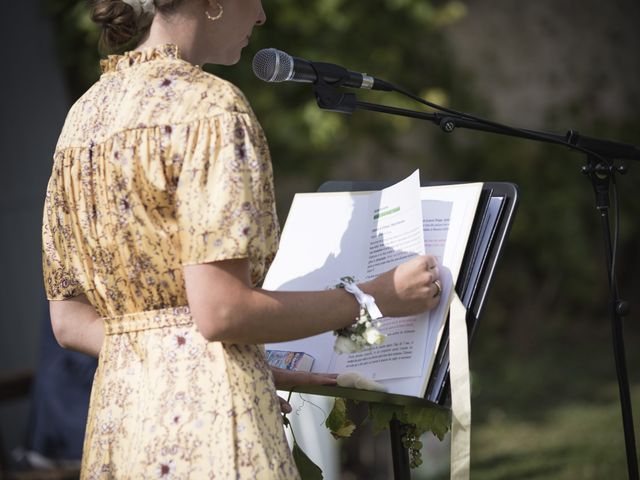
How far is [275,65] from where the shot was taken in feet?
5.18

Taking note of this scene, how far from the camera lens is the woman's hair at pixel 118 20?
4.61ft

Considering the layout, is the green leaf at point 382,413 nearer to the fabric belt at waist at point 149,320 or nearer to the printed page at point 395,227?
the printed page at point 395,227

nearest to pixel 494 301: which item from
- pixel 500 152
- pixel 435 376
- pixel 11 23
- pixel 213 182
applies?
pixel 500 152

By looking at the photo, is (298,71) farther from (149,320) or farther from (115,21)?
(149,320)

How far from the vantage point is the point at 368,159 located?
20.7ft

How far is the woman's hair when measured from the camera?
1.40 m

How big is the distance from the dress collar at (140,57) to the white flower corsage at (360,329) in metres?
0.46

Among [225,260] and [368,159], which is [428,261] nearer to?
[225,260]

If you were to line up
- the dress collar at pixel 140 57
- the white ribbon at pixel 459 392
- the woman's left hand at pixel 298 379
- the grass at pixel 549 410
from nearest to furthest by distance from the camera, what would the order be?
1. the dress collar at pixel 140 57
2. the white ribbon at pixel 459 392
3. the woman's left hand at pixel 298 379
4. the grass at pixel 549 410

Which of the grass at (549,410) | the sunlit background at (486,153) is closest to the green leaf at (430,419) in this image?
the sunlit background at (486,153)

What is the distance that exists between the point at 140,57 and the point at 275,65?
0.27 meters

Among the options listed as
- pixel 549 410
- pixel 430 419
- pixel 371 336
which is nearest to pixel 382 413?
pixel 430 419

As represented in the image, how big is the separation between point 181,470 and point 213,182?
0.42 metres

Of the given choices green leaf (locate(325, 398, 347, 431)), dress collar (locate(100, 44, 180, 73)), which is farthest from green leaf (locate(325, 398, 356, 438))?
dress collar (locate(100, 44, 180, 73))
